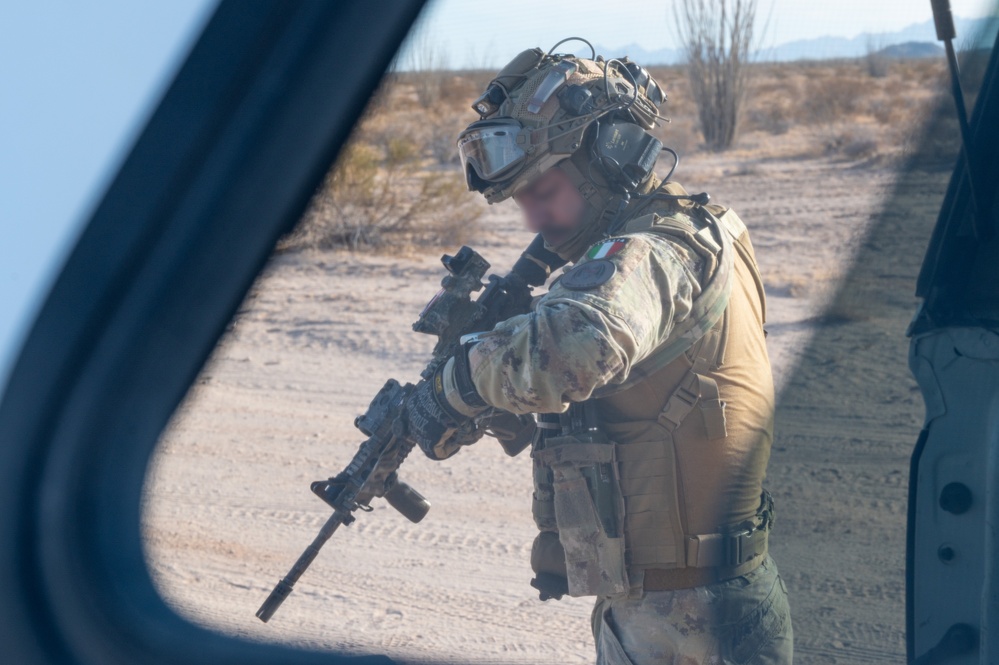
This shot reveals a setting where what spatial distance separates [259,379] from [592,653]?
4491 mm

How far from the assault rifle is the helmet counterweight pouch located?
0.41 m

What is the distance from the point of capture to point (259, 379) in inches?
313

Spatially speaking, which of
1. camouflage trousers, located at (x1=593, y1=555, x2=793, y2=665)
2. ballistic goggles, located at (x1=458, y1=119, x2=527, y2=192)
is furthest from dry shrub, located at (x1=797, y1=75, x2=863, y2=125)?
camouflage trousers, located at (x1=593, y1=555, x2=793, y2=665)

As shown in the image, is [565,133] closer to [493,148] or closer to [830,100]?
[493,148]

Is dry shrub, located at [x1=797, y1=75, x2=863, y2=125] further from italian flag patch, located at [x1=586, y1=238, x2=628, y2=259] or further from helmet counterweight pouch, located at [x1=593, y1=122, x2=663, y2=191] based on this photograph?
italian flag patch, located at [x1=586, y1=238, x2=628, y2=259]

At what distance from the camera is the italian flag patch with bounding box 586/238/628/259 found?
7.70ft

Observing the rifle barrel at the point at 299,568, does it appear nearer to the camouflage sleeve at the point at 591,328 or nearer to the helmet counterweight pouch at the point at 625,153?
the camouflage sleeve at the point at 591,328

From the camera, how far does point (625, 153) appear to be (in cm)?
273

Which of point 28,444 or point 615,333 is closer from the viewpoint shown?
point 615,333

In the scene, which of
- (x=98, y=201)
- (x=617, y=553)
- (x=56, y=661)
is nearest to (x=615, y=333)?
(x=617, y=553)

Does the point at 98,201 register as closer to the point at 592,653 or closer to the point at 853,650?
the point at 592,653

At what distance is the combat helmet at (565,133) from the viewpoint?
2703mm

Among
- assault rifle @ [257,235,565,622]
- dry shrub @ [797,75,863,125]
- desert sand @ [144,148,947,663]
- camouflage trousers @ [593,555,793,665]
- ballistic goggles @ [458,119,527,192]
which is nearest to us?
camouflage trousers @ [593,555,793,665]

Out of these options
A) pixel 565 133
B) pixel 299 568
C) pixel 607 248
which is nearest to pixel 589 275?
pixel 607 248
